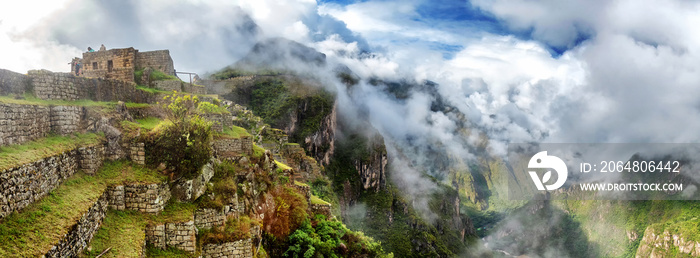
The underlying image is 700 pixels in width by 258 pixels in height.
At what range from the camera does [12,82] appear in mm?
12125

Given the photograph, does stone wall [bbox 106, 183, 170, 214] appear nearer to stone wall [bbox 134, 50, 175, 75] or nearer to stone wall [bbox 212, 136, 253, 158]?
stone wall [bbox 212, 136, 253, 158]

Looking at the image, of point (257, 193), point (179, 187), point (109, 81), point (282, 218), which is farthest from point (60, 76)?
point (282, 218)

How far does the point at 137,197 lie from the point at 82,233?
2.59 meters

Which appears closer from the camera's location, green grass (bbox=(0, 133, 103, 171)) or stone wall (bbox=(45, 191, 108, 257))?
stone wall (bbox=(45, 191, 108, 257))

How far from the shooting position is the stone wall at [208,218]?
13.6 metres

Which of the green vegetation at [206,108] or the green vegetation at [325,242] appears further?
the green vegetation at [206,108]

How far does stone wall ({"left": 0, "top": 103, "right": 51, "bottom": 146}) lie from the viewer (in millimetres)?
10359

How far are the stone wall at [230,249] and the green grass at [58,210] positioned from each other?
2.78 m

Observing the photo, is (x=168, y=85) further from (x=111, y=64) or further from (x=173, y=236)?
(x=173, y=236)

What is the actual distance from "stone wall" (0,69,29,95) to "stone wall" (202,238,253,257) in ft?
24.1

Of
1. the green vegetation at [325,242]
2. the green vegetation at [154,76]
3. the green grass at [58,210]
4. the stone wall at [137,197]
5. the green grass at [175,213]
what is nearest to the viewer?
the green grass at [58,210]

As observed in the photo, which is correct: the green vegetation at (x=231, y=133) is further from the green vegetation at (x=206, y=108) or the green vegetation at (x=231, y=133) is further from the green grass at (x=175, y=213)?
the green grass at (x=175, y=213)

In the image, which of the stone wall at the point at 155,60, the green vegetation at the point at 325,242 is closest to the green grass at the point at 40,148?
the green vegetation at the point at 325,242

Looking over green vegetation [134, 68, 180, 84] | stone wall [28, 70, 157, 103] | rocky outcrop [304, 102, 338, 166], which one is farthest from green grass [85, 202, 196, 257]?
rocky outcrop [304, 102, 338, 166]
